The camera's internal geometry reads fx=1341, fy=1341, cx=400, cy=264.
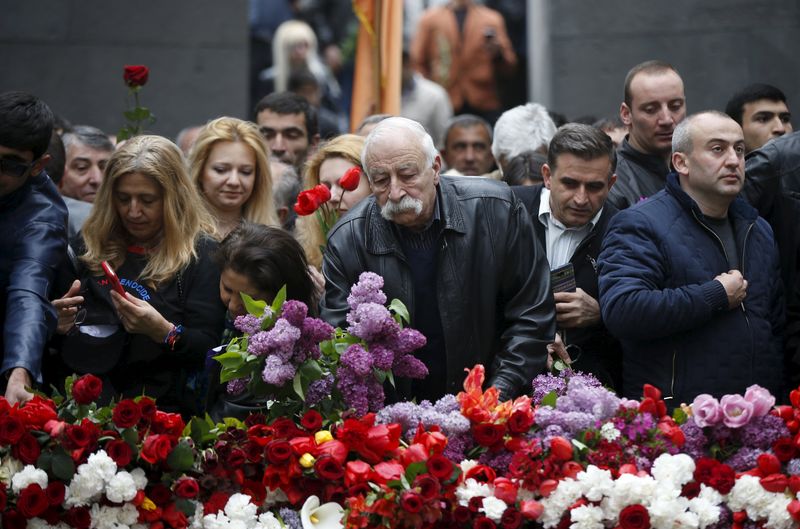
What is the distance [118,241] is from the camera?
5.52 m

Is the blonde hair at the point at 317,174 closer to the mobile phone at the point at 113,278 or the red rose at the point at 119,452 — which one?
the mobile phone at the point at 113,278

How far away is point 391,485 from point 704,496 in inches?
36.3

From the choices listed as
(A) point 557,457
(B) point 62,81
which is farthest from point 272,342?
(B) point 62,81

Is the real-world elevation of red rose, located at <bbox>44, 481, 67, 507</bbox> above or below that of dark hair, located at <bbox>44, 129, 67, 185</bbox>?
below

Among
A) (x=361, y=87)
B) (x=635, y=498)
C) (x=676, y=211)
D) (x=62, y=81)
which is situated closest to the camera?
(x=635, y=498)

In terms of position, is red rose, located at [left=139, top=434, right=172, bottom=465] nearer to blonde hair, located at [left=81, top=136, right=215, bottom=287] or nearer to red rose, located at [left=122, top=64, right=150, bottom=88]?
blonde hair, located at [left=81, top=136, right=215, bottom=287]

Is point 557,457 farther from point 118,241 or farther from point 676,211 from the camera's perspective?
point 118,241

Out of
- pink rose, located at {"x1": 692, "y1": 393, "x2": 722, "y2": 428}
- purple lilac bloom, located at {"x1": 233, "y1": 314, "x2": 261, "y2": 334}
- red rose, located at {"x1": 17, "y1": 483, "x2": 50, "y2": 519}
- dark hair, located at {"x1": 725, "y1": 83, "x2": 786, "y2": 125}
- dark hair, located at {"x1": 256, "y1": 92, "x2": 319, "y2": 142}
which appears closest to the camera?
red rose, located at {"x1": 17, "y1": 483, "x2": 50, "y2": 519}

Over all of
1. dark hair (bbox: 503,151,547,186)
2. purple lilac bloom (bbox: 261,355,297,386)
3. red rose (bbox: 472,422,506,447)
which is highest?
dark hair (bbox: 503,151,547,186)

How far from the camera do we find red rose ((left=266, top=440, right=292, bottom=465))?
4.02 metres

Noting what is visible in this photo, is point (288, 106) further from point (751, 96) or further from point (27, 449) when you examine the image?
point (27, 449)

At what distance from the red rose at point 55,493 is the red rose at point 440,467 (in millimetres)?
1082

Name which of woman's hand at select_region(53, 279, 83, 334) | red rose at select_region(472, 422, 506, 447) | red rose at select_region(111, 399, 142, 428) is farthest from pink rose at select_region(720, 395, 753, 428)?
woman's hand at select_region(53, 279, 83, 334)

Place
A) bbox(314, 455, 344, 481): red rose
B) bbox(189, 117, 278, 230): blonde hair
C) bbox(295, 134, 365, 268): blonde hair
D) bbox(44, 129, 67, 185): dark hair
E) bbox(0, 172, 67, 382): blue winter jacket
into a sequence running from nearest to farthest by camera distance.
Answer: bbox(314, 455, 344, 481): red rose
bbox(0, 172, 67, 382): blue winter jacket
bbox(295, 134, 365, 268): blonde hair
bbox(189, 117, 278, 230): blonde hair
bbox(44, 129, 67, 185): dark hair
